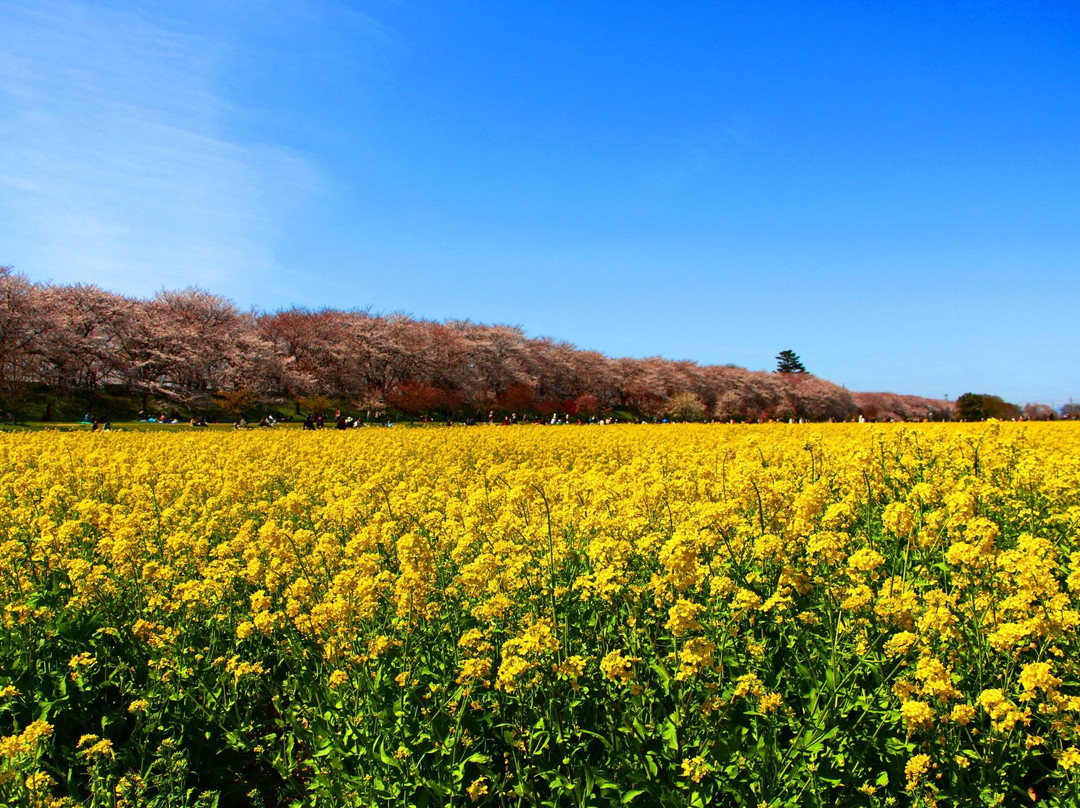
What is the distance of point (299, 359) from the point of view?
209ft

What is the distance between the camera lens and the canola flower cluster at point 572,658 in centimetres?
355

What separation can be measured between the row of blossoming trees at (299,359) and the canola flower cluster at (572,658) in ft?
139

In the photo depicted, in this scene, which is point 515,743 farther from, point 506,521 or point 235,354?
point 235,354

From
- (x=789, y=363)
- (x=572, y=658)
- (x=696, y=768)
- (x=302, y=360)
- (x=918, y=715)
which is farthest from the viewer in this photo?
(x=789, y=363)

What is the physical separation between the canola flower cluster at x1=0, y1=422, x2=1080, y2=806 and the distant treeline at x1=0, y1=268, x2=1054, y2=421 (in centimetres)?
4268

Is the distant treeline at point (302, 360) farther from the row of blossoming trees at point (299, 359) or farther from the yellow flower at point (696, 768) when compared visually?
the yellow flower at point (696, 768)

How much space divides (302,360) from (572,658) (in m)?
64.0

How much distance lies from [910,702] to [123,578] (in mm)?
6126

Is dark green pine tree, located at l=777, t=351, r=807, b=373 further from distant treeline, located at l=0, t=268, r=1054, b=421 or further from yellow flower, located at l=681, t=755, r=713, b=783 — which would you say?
yellow flower, located at l=681, t=755, r=713, b=783

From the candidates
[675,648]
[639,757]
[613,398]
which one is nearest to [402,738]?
[639,757]

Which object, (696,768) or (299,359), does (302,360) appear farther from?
(696,768)

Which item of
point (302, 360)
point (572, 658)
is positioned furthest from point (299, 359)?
point (572, 658)

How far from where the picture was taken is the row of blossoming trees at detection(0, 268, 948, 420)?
1914 inches

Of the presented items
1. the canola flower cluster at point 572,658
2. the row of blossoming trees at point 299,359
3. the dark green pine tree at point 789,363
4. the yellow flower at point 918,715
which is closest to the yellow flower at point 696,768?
the canola flower cluster at point 572,658
